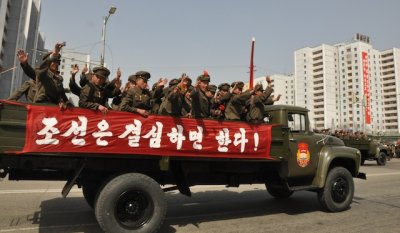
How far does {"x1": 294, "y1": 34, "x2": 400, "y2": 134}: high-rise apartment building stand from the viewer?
352 feet

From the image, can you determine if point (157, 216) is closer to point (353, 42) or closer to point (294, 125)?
point (294, 125)

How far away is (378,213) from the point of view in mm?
7164

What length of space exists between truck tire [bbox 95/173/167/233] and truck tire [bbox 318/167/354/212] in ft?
12.3

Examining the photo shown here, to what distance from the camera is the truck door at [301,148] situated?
6.91m

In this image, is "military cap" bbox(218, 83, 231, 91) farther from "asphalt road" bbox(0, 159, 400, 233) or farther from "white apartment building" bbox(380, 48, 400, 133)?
"white apartment building" bbox(380, 48, 400, 133)

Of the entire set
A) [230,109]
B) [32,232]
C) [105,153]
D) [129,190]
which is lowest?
[32,232]

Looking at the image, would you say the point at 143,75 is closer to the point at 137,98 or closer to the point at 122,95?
the point at 137,98

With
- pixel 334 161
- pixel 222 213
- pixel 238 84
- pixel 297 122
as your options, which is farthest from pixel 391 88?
pixel 222 213

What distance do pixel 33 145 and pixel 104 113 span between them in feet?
3.36

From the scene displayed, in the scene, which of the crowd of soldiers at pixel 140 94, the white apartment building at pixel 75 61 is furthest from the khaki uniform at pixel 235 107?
the white apartment building at pixel 75 61

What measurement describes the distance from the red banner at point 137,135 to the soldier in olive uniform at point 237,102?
56 centimetres

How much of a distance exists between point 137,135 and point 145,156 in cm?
35

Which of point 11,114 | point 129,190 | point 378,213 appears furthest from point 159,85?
point 378,213

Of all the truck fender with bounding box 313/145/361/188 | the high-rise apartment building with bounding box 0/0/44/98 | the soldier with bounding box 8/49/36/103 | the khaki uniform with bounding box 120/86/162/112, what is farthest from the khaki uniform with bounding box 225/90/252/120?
the high-rise apartment building with bounding box 0/0/44/98
